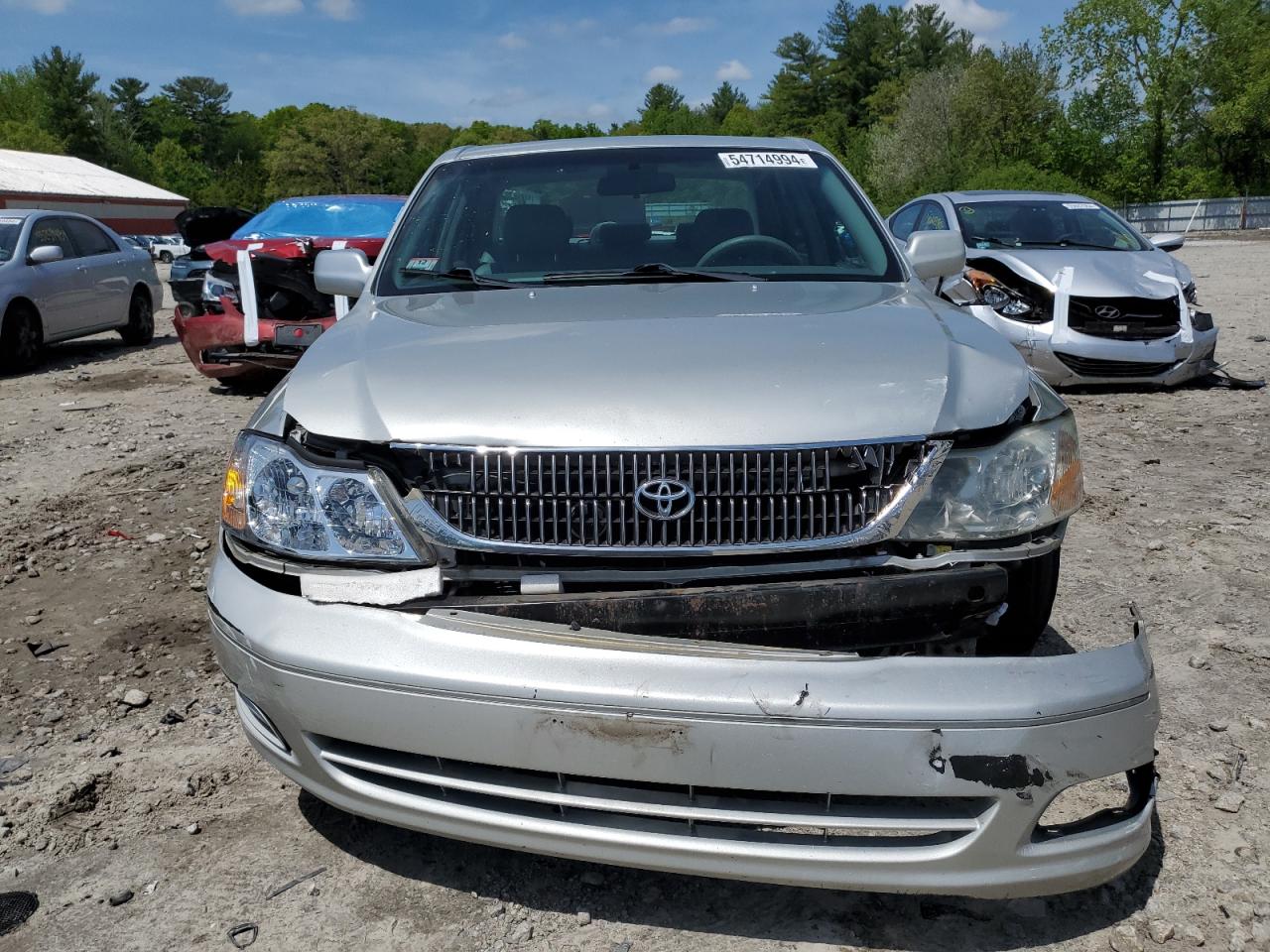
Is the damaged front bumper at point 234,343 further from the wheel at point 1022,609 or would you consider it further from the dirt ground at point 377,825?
the wheel at point 1022,609

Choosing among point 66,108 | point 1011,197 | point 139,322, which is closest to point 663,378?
point 1011,197

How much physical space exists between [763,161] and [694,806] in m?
2.58

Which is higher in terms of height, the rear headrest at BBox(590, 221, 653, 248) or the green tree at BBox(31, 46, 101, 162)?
the green tree at BBox(31, 46, 101, 162)

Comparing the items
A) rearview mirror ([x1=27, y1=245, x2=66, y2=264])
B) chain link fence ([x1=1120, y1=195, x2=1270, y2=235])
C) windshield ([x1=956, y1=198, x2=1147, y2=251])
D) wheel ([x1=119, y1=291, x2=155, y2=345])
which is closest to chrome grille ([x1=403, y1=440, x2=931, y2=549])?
windshield ([x1=956, y1=198, x2=1147, y2=251])

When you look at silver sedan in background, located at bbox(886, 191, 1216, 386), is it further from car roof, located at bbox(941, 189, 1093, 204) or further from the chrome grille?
the chrome grille

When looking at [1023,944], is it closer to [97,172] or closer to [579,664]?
[579,664]

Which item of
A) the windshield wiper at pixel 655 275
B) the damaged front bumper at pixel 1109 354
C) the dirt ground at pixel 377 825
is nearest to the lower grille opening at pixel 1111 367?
the damaged front bumper at pixel 1109 354

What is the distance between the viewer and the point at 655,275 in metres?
3.31

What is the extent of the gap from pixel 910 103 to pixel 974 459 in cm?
5679

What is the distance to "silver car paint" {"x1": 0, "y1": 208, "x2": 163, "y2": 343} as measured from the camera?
36.1 ft

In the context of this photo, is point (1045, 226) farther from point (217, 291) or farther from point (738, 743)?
point (738, 743)

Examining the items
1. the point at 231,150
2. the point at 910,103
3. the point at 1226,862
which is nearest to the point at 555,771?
the point at 1226,862

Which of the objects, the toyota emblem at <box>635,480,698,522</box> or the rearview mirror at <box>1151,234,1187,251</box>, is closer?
the toyota emblem at <box>635,480,698,522</box>

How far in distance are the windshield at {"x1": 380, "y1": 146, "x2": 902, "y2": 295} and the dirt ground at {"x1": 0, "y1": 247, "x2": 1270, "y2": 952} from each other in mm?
1447
